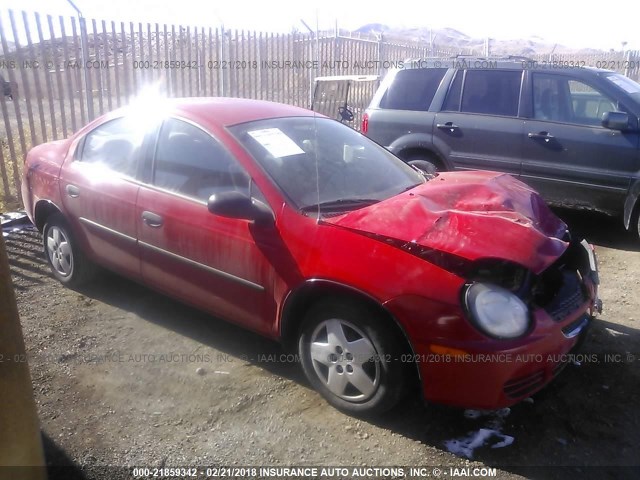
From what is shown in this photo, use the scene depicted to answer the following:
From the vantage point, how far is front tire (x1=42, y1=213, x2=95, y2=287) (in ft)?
14.2

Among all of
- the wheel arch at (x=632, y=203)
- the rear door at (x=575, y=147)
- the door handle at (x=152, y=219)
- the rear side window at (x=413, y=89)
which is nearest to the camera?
the door handle at (x=152, y=219)

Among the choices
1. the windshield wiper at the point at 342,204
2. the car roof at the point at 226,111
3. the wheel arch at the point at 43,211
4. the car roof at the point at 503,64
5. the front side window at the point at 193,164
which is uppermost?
the car roof at the point at 503,64

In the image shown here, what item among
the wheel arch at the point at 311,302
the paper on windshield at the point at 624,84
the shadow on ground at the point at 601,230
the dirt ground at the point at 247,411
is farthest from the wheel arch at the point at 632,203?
Answer: the wheel arch at the point at 311,302

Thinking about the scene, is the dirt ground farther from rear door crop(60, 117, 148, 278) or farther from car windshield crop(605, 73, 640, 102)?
car windshield crop(605, 73, 640, 102)

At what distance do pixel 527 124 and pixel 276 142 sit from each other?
11.7ft

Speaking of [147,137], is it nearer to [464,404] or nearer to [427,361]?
[427,361]

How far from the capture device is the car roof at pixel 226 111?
3510 millimetres

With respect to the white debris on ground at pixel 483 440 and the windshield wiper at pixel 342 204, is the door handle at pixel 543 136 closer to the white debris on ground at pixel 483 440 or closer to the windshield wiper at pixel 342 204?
the windshield wiper at pixel 342 204

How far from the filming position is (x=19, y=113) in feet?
22.7

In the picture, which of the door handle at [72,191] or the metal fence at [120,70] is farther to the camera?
the metal fence at [120,70]

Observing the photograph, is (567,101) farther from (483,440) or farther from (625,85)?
(483,440)

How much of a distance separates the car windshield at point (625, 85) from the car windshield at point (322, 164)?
312 cm

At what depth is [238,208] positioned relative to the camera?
295 centimetres

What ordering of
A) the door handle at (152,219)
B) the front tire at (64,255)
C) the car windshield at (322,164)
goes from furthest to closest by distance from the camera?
the front tire at (64,255) → the door handle at (152,219) → the car windshield at (322,164)
